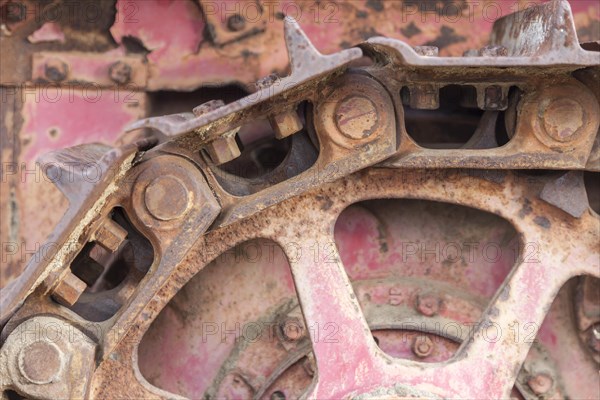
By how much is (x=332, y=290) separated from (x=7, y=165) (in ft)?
Answer: 2.35

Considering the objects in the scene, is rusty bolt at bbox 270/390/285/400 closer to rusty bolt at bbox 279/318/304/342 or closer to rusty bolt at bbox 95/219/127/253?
rusty bolt at bbox 279/318/304/342

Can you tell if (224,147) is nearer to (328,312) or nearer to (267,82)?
(267,82)

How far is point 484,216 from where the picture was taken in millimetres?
1873

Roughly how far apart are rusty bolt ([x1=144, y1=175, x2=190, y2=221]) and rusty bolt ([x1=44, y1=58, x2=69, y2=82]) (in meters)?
0.51

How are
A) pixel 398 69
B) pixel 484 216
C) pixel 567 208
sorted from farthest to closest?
pixel 484 216 < pixel 567 208 < pixel 398 69

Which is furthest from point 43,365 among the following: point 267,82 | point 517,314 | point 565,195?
point 565,195

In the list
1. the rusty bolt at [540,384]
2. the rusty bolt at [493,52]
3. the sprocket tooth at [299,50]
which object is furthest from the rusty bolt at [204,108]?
the rusty bolt at [540,384]

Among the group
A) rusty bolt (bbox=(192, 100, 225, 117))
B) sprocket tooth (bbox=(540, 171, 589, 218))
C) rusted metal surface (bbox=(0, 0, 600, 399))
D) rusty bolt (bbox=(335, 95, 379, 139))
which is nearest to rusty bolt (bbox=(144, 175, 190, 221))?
rusted metal surface (bbox=(0, 0, 600, 399))

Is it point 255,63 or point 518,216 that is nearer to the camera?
point 518,216

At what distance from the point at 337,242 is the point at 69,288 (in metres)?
0.55

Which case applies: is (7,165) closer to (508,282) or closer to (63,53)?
(63,53)

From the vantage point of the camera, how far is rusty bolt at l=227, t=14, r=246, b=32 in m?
1.88

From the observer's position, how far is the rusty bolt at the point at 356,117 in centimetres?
152

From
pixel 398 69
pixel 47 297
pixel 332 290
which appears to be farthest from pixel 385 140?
pixel 47 297
